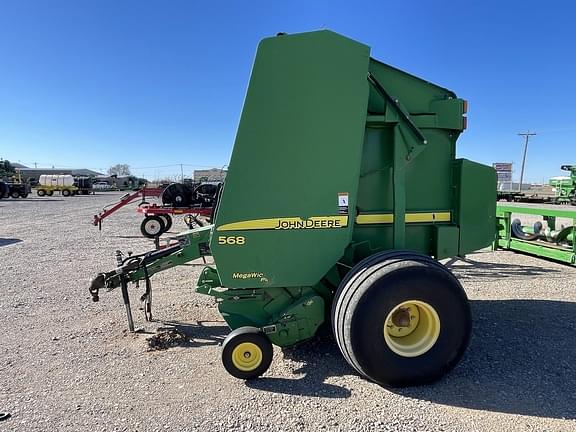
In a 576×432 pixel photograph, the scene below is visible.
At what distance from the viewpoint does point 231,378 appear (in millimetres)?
3371

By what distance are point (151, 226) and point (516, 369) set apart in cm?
1084

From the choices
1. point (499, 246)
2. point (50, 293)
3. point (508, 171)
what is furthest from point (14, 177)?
point (508, 171)

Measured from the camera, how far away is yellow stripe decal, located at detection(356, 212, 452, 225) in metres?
3.86

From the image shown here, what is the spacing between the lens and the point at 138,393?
318 centimetres

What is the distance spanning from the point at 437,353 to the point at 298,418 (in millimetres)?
1247

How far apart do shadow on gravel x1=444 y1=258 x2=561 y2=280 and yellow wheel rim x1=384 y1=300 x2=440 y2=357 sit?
392 centimetres

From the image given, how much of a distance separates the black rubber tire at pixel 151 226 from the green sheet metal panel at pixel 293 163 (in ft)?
30.7

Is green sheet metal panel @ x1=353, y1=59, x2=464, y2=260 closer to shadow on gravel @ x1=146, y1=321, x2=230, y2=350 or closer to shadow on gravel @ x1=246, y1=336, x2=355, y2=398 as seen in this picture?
shadow on gravel @ x1=246, y1=336, x2=355, y2=398

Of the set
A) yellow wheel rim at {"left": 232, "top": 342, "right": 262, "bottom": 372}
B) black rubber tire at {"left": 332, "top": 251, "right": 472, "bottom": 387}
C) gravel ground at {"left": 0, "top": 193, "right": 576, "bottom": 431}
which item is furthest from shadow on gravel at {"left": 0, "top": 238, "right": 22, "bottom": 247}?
black rubber tire at {"left": 332, "top": 251, "right": 472, "bottom": 387}

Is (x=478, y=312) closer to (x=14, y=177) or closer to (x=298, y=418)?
(x=298, y=418)

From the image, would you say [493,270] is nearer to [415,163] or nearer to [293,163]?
[415,163]

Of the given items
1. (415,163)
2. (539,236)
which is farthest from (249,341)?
(539,236)

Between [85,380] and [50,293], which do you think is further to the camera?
[50,293]

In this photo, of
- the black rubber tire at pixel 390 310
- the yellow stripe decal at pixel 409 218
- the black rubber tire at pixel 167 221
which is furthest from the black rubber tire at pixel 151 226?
the black rubber tire at pixel 390 310
